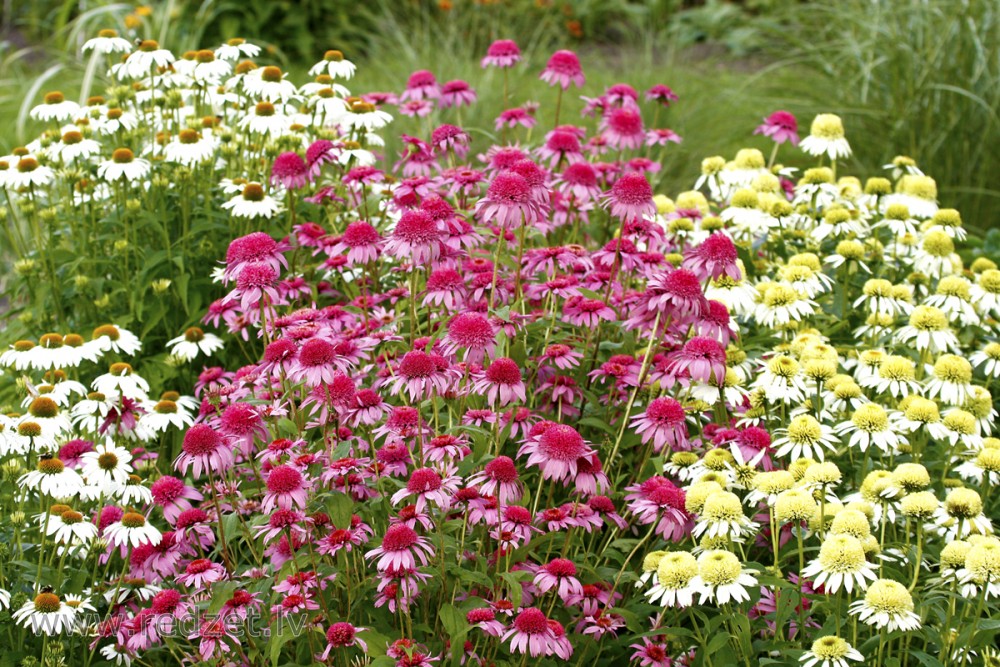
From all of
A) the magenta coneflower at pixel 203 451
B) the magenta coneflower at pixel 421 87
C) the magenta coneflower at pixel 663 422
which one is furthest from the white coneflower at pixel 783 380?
the magenta coneflower at pixel 421 87

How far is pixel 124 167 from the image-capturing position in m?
3.65

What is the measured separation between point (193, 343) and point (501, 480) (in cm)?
162

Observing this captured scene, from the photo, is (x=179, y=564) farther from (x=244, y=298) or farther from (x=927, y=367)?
(x=927, y=367)

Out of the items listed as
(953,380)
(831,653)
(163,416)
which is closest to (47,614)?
(163,416)

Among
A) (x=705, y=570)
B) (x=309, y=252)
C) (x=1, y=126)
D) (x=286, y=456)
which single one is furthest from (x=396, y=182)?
(x=1, y=126)

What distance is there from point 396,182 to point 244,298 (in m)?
1.40

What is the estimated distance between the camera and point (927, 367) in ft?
10.6

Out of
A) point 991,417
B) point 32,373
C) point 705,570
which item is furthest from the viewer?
point 32,373

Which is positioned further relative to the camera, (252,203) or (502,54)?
(502,54)

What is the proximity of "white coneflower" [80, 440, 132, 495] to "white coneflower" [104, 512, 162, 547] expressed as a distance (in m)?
0.12

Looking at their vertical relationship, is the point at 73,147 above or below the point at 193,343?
above

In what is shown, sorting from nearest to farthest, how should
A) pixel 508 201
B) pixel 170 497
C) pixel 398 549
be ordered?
pixel 398 549
pixel 508 201
pixel 170 497

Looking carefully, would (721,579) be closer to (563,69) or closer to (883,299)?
(883,299)

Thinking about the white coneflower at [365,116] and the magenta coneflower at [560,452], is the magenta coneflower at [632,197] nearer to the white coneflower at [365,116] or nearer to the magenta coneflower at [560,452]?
the magenta coneflower at [560,452]
